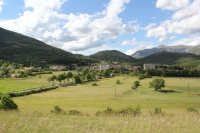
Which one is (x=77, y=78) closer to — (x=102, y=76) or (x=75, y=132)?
(x=102, y=76)

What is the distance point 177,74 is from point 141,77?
3702 centimetres

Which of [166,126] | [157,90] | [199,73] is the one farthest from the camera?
[199,73]

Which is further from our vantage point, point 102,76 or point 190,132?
point 102,76

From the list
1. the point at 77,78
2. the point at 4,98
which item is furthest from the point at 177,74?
the point at 4,98

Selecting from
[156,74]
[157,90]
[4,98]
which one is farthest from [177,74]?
[4,98]

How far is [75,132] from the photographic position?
7680 mm

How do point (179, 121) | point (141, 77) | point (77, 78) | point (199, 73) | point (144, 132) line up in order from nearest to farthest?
point (144, 132) → point (179, 121) → point (77, 78) → point (141, 77) → point (199, 73)

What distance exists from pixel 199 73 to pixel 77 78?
102 meters

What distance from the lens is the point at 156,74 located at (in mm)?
156125

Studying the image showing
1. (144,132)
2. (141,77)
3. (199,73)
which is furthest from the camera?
(199,73)

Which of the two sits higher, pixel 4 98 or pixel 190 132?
pixel 190 132

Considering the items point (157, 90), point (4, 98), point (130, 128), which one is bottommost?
point (157, 90)

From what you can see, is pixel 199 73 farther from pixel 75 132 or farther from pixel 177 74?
pixel 75 132

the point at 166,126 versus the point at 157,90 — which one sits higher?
the point at 166,126
